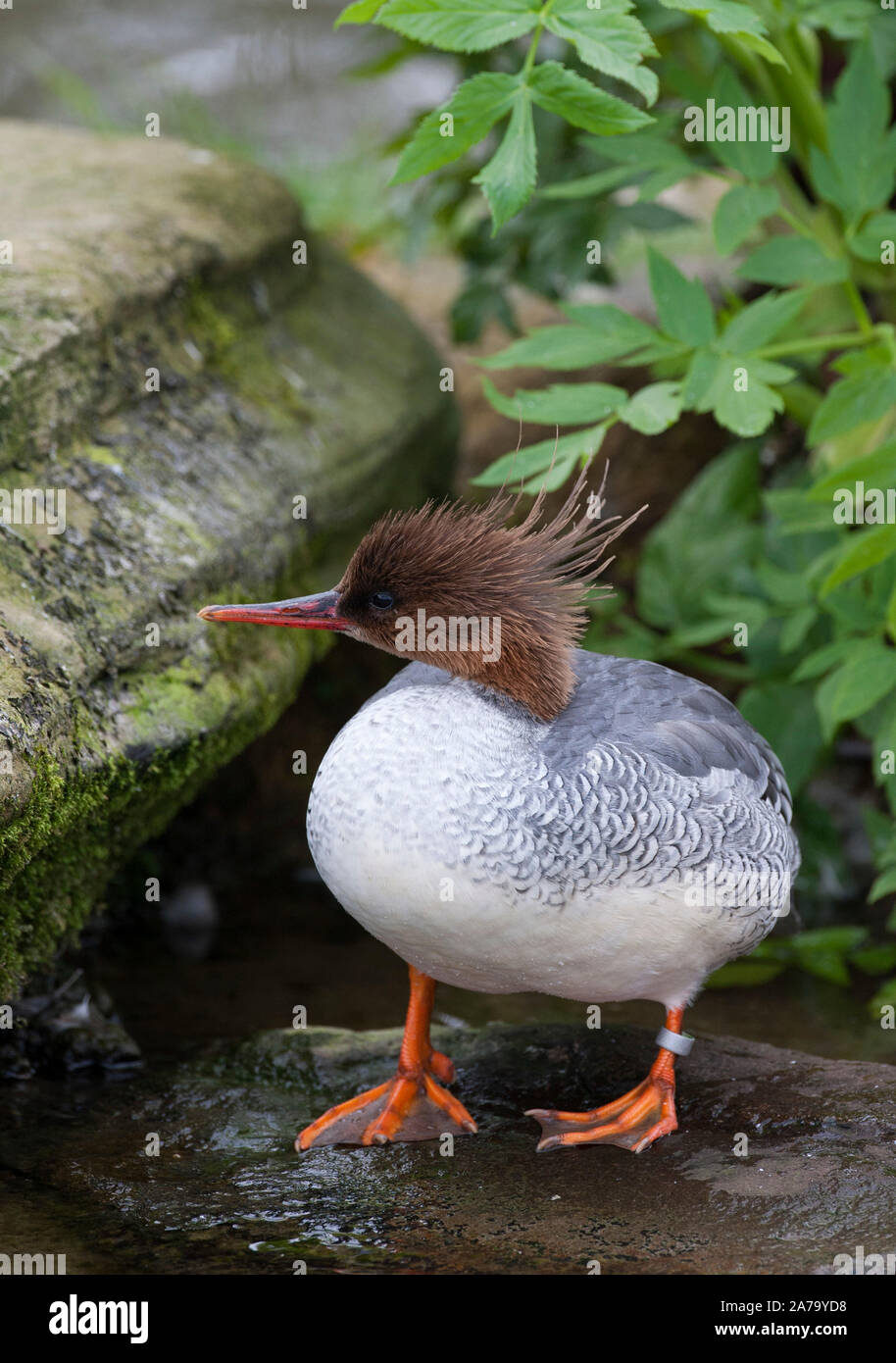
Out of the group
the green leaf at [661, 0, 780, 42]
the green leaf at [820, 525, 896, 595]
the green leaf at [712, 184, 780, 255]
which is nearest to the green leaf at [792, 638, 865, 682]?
the green leaf at [820, 525, 896, 595]

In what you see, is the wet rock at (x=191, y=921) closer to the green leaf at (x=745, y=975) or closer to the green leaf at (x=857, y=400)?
the green leaf at (x=745, y=975)

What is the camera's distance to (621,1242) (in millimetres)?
2684

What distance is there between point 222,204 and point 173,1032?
283cm

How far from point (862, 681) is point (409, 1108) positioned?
1.57 metres

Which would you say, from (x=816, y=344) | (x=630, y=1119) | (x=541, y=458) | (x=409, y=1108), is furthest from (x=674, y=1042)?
(x=816, y=344)

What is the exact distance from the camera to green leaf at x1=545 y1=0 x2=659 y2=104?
2.72m

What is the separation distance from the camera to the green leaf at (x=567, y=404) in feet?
11.3

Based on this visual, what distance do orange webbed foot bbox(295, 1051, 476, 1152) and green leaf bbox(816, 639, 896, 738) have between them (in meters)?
1.36

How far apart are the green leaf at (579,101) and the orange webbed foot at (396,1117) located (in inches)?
83.5

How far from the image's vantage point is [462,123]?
9.55 feet

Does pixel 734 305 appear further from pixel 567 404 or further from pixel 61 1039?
pixel 61 1039

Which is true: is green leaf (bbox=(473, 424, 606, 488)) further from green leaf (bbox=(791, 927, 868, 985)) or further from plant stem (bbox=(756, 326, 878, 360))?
green leaf (bbox=(791, 927, 868, 985))

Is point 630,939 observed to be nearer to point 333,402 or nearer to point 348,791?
point 348,791
